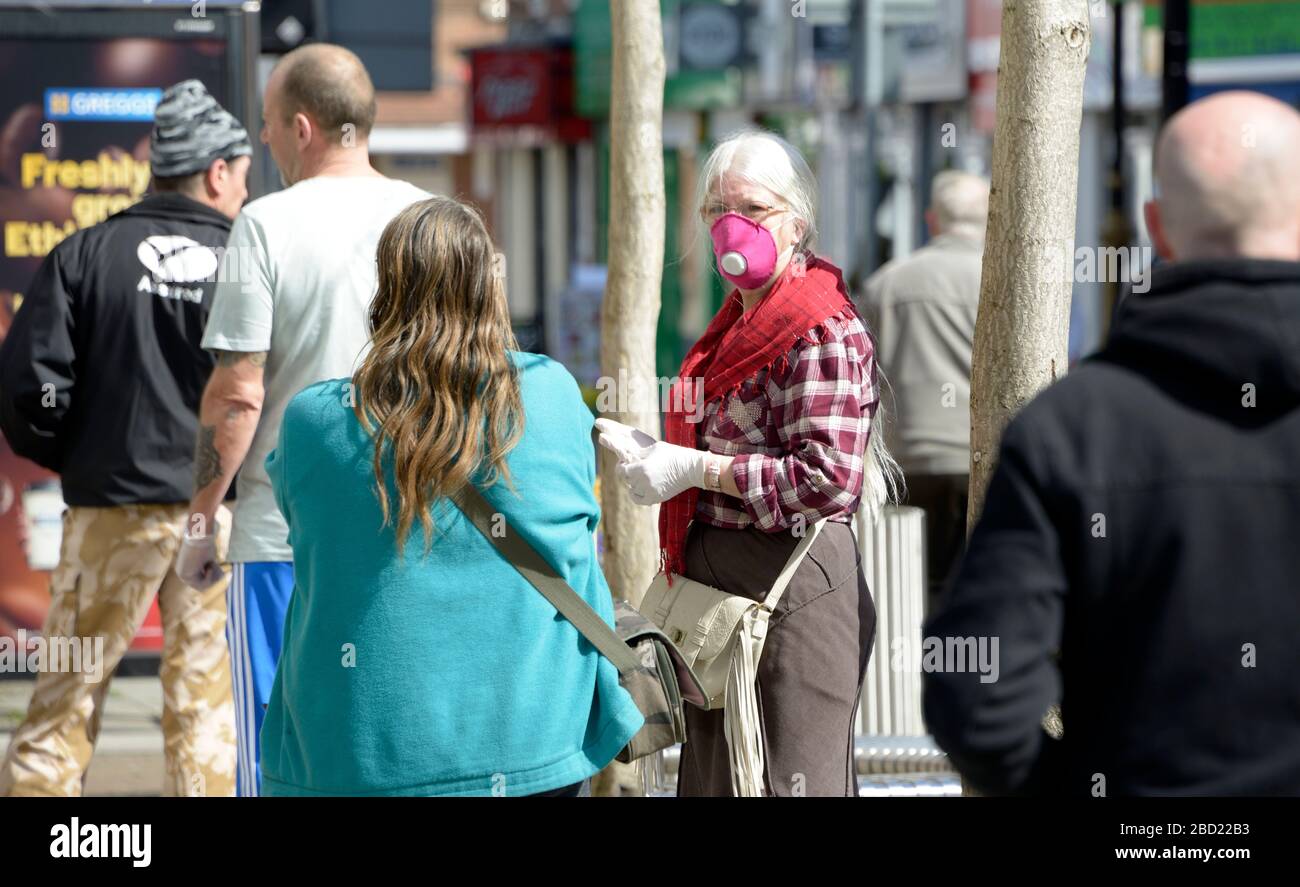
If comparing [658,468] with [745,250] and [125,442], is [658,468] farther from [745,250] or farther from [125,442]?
[125,442]

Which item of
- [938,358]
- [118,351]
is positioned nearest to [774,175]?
[118,351]

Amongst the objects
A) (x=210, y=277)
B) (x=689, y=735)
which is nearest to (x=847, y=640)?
(x=689, y=735)

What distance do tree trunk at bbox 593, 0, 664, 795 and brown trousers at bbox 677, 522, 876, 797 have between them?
1496mm

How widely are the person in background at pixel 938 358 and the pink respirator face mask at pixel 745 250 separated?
295 cm

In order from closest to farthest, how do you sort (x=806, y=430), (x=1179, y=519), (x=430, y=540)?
1. (x=1179, y=519)
2. (x=430, y=540)
3. (x=806, y=430)

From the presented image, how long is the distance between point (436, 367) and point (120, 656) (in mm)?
2224

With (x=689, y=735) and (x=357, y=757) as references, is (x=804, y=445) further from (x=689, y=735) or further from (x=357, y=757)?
(x=357, y=757)

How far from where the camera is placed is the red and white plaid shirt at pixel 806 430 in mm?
3320

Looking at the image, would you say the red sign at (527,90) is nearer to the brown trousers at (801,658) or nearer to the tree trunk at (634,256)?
the tree trunk at (634,256)

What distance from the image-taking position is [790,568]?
11.3 feet

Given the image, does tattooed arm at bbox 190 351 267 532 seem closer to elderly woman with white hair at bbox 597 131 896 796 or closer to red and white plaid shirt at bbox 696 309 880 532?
elderly woman with white hair at bbox 597 131 896 796

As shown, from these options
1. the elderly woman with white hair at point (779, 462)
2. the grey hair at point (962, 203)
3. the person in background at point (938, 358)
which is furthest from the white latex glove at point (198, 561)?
the grey hair at point (962, 203)

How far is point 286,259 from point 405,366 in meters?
1.20
